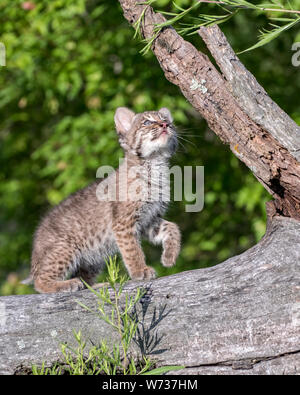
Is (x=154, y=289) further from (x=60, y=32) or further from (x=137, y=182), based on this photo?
(x=60, y=32)

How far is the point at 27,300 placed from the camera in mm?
4125

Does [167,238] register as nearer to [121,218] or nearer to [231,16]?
[121,218]

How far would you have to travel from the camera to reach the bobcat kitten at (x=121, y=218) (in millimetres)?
5477

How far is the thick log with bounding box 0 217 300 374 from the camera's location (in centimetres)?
375

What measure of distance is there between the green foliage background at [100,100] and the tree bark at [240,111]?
2.60 m

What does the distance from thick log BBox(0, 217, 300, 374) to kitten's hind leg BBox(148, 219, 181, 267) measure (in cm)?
140

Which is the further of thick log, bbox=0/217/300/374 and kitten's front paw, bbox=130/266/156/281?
kitten's front paw, bbox=130/266/156/281

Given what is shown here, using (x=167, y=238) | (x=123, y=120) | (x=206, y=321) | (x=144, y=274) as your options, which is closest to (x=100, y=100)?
(x=123, y=120)

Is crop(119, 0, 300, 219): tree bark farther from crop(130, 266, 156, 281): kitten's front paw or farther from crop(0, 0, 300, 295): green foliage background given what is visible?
crop(0, 0, 300, 295): green foliage background

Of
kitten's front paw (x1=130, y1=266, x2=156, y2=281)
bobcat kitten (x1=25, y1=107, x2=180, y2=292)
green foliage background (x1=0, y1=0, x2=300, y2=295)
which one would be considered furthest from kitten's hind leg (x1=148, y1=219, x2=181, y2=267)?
green foliage background (x1=0, y1=0, x2=300, y2=295)

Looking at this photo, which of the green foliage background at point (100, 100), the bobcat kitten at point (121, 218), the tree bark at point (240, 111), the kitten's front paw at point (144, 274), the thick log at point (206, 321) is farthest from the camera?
the green foliage background at point (100, 100)

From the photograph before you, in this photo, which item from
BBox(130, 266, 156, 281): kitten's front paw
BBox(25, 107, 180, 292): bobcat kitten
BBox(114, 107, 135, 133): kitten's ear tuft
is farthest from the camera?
BBox(114, 107, 135, 133): kitten's ear tuft

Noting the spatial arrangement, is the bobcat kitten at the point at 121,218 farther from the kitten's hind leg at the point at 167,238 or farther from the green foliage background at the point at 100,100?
the green foliage background at the point at 100,100

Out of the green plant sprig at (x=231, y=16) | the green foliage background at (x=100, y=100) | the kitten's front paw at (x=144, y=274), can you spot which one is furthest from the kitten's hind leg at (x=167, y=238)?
the green plant sprig at (x=231, y=16)
